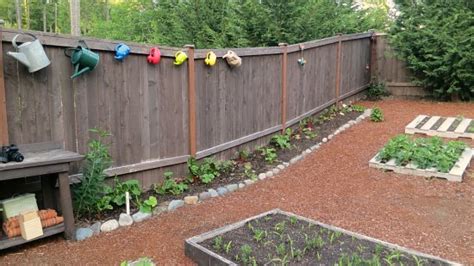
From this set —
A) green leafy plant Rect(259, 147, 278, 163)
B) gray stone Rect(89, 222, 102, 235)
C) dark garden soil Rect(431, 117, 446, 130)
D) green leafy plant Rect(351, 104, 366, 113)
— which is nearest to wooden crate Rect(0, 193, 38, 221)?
gray stone Rect(89, 222, 102, 235)

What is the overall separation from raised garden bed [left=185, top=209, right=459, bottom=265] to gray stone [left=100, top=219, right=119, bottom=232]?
94 cm

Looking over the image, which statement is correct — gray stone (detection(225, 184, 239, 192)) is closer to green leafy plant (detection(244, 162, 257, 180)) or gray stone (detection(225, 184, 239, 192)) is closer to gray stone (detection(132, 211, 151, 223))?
green leafy plant (detection(244, 162, 257, 180))

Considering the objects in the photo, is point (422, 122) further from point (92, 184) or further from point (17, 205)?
point (17, 205)

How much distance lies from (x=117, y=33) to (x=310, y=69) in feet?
34.8

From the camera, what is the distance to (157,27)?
44.3ft

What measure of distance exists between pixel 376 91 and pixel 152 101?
26.9ft

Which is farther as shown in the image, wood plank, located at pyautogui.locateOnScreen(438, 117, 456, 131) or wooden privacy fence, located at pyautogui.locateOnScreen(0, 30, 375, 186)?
wood plank, located at pyautogui.locateOnScreen(438, 117, 456, 131)

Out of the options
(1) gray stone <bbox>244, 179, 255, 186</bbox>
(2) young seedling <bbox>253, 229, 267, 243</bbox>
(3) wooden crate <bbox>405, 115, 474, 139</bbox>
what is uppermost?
(3) wooden crate <bbox>405, 115, 474, 139</bbox>

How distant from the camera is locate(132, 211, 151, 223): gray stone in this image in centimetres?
441

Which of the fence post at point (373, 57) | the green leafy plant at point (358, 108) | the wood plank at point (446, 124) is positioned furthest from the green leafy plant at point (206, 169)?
the fence post at point (373, 57)

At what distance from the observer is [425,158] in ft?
19.4

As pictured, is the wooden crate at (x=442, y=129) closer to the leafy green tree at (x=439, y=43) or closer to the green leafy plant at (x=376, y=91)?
the leafy green tree at (x=439, y=43)

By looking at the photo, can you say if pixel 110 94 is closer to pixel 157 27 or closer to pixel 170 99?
pixel 170 99

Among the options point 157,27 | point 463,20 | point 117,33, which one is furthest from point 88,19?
point 463,20
